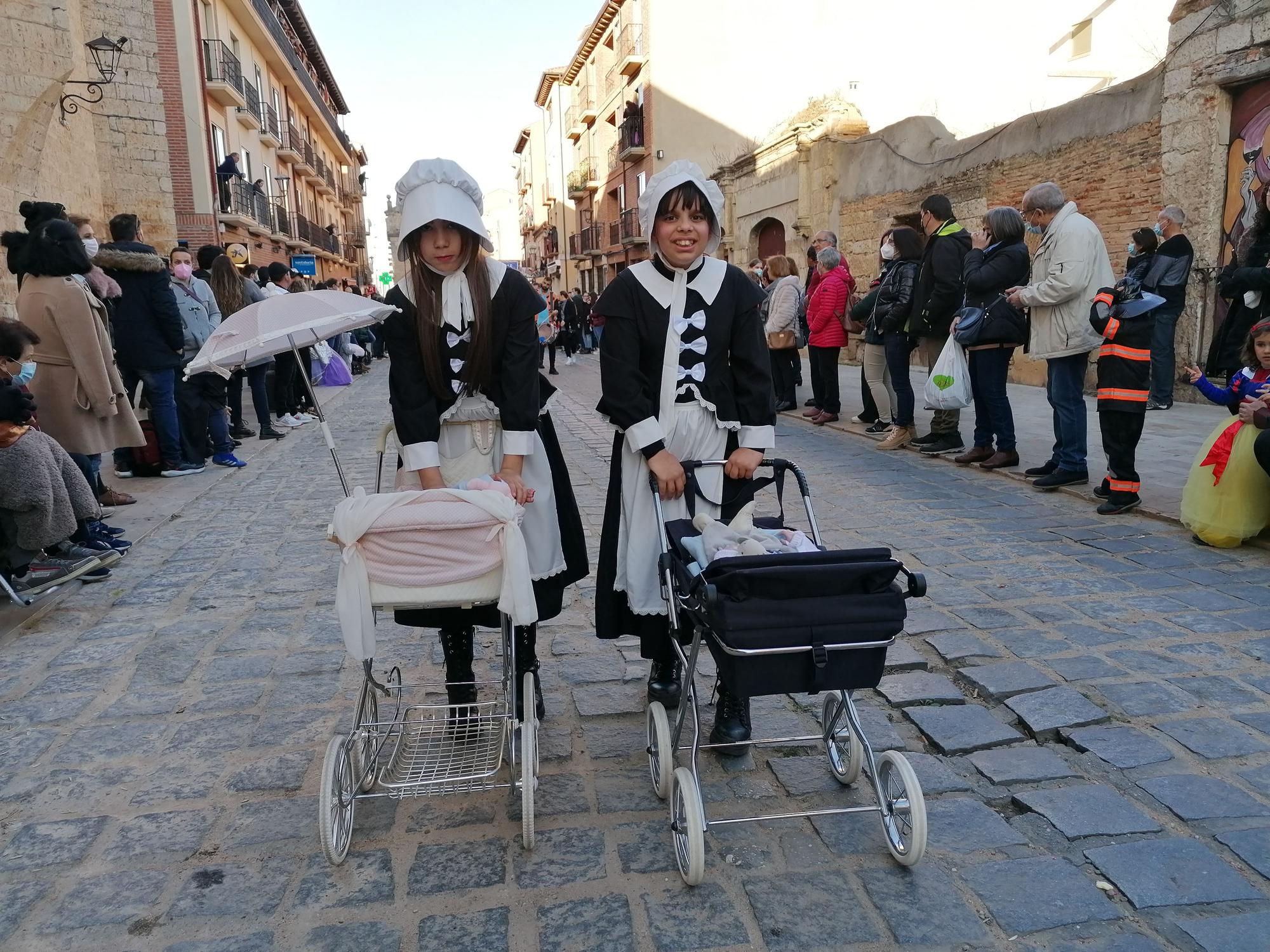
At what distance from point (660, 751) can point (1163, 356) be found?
1011cm

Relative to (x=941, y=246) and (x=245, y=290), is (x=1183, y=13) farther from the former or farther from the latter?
(x=245, y=290)

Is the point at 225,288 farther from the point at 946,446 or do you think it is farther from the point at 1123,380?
the point at 1123,380

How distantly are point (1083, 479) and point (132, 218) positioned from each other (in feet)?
26.3

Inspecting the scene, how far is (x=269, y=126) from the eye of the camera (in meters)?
31.8

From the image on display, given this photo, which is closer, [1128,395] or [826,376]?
[1128,395]

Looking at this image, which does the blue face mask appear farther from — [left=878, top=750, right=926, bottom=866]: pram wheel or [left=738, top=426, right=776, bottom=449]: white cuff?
[left=878, top=750, right=926, bottom=866]: pram wheel

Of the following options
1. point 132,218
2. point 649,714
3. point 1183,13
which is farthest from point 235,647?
point 1183,13

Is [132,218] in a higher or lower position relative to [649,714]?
higher

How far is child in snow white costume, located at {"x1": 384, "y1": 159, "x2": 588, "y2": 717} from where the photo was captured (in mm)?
2945

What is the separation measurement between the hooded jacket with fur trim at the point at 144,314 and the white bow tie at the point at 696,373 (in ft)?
20.3

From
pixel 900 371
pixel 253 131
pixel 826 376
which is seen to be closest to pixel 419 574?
pixel 900 371

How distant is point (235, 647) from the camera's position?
427 cm

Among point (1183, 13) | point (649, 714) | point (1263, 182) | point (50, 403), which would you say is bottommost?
point (649, 714)

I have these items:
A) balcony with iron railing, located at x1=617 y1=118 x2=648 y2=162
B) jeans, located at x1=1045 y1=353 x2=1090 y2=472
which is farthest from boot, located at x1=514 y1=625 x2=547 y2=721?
balcony with iron railing, located at x1=617 y1=118 x2=648 y2=162
